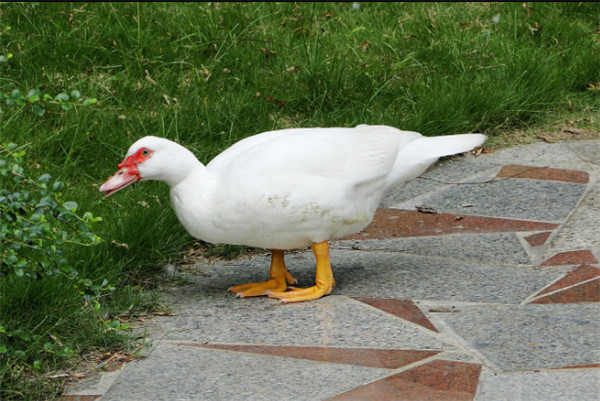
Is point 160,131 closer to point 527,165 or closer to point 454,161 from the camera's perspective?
point 454,161

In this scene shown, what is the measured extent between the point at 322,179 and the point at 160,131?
1.67 meters

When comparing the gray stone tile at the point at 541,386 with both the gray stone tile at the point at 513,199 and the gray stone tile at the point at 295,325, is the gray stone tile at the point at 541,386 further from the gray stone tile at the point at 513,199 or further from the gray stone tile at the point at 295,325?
the gray stone tile at the point at 513,199

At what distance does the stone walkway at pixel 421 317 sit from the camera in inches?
116

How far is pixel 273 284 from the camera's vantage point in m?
3.88

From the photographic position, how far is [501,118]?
5.64 metres

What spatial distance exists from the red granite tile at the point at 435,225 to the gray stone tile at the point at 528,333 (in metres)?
0.94

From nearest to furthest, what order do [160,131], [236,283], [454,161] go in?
[236,283] < [160,131] < [454,161]

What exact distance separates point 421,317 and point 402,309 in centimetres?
11

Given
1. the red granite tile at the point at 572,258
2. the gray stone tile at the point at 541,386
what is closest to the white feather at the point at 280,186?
the red granite tile at the point at 572,258

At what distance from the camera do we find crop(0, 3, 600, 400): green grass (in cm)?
485

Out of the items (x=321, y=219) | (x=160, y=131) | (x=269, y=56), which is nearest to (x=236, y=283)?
(x=321, y=219)

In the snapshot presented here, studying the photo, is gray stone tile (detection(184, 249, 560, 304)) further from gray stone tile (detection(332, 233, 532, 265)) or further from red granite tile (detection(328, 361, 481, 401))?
red granite tile (detection(328, 361, 481, 401))

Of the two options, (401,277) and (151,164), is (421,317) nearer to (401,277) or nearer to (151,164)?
(401,277)

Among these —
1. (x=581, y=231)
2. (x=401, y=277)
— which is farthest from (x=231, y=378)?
(x=581, y=231)
